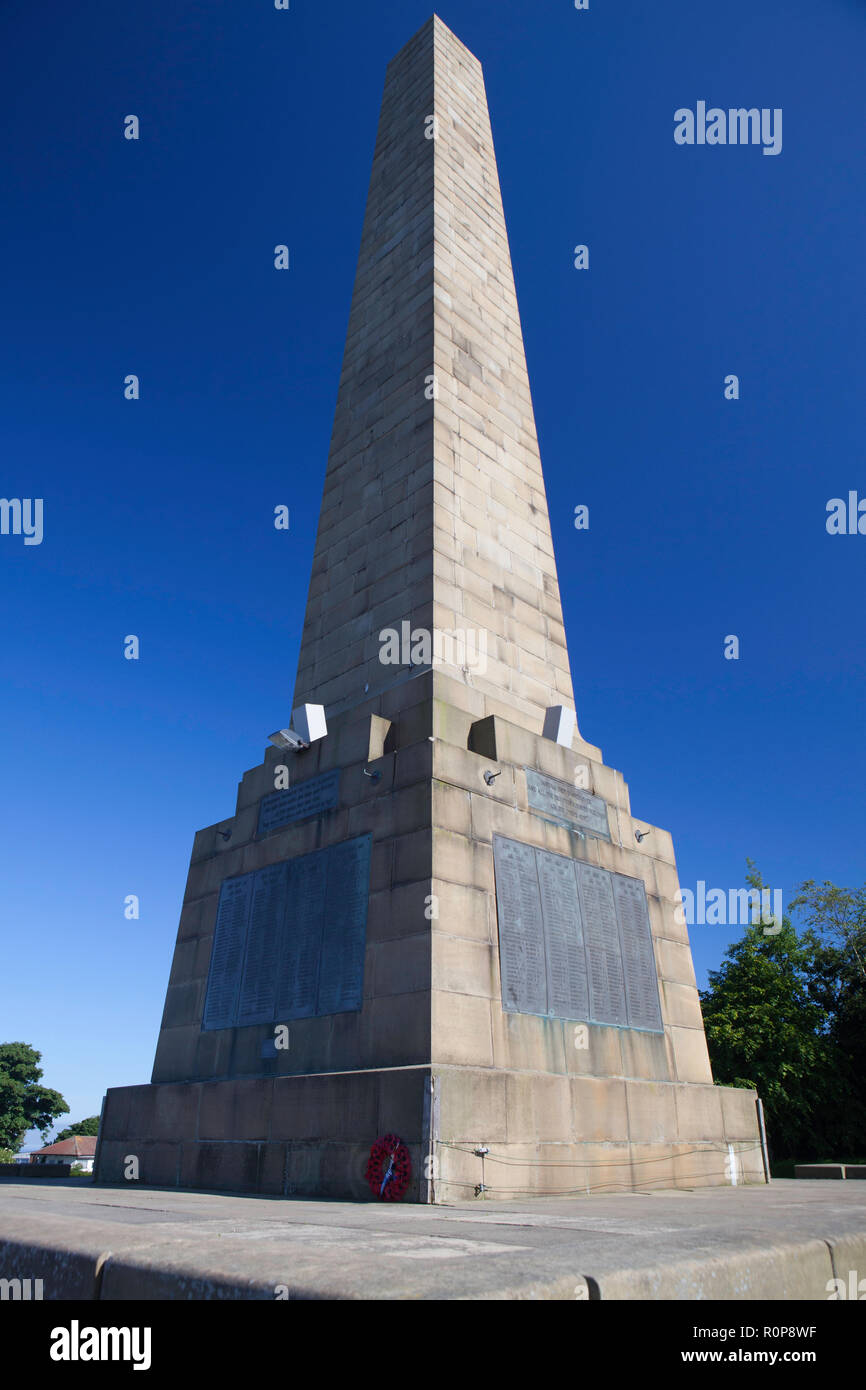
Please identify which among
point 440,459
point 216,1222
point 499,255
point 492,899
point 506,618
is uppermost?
point 499,255

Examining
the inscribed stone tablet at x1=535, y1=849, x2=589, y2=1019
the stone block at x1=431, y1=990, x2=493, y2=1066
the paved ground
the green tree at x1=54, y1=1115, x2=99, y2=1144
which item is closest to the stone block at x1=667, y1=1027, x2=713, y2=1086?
the inscribed stone tablet at x1=535, y1=849, x2=589, y2=1019

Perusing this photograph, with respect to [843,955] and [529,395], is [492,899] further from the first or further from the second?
[843,955]

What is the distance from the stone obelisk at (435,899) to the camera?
8.18 m

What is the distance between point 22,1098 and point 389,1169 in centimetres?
7483

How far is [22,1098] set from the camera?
224 ft

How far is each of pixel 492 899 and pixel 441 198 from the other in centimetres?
1315

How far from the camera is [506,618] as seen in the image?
41.1ft

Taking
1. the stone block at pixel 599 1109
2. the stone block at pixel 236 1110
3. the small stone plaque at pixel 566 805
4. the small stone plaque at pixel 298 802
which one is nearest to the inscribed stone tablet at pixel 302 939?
the small stone plaque at pixel 298 802

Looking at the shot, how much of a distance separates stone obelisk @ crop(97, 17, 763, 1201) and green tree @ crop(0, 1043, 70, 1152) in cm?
6893

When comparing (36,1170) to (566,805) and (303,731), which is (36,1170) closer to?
(303,731)

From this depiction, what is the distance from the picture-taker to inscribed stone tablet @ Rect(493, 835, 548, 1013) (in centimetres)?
895

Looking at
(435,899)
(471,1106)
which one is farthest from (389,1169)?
(435,899)

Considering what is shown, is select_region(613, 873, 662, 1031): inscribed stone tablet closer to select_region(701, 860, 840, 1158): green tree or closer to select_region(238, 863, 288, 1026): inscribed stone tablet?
select_region(238, 863, 288, 1026): inscribed stone tablet
